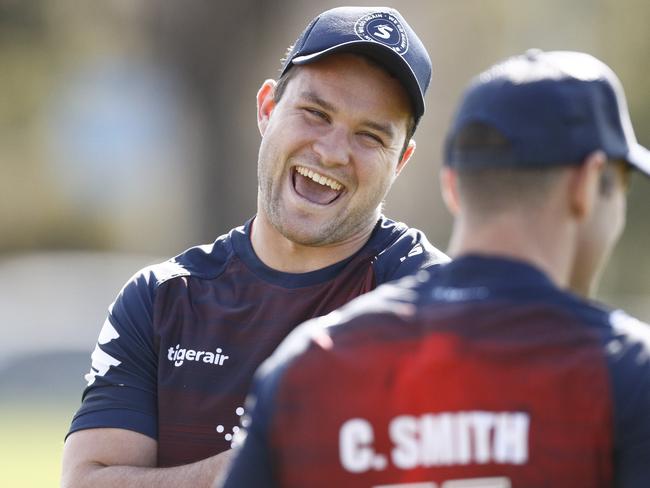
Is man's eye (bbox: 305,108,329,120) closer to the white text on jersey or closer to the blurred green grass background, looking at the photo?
the white text on jersey

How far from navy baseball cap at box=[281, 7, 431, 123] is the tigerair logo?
0.94 metres

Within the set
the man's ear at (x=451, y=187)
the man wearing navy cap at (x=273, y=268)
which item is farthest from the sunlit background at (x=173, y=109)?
the man's ear at (x=451, y=187)

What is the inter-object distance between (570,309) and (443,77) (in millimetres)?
21909

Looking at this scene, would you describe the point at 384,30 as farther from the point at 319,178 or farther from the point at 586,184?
the point at 586,184

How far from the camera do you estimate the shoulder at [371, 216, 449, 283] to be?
358cm

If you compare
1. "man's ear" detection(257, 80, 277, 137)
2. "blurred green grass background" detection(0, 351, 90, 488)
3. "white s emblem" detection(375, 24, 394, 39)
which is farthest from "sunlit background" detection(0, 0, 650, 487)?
"white s emblem" detection(375, 24, 394, 39)

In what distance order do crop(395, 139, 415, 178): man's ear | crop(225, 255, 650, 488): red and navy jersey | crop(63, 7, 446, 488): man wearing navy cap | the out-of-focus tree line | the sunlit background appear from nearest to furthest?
crop(225, 255, 650, 488): red and navy jersey
crop(63, 7, 446, 488): man wearing navy cap
crop(395, 139, 415, 178): man's ear
the sunlit background
the out-of-focus tree line

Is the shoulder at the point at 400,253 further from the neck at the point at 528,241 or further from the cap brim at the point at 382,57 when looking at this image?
the neck at the point at 528,241

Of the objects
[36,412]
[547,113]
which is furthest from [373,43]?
[36,412]

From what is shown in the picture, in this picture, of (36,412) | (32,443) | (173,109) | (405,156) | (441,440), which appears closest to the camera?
(441,440)

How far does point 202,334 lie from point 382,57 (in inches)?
39.8

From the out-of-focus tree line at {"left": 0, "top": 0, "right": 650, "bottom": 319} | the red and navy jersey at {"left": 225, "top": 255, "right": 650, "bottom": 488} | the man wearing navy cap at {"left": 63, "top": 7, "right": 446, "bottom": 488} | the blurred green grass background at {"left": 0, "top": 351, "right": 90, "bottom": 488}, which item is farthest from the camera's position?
the out-of-focus tree line at {"left": 0, "top": 0, "right": 650, "bottom": 319}

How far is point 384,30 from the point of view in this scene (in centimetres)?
380

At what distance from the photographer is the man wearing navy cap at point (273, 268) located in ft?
11.5
